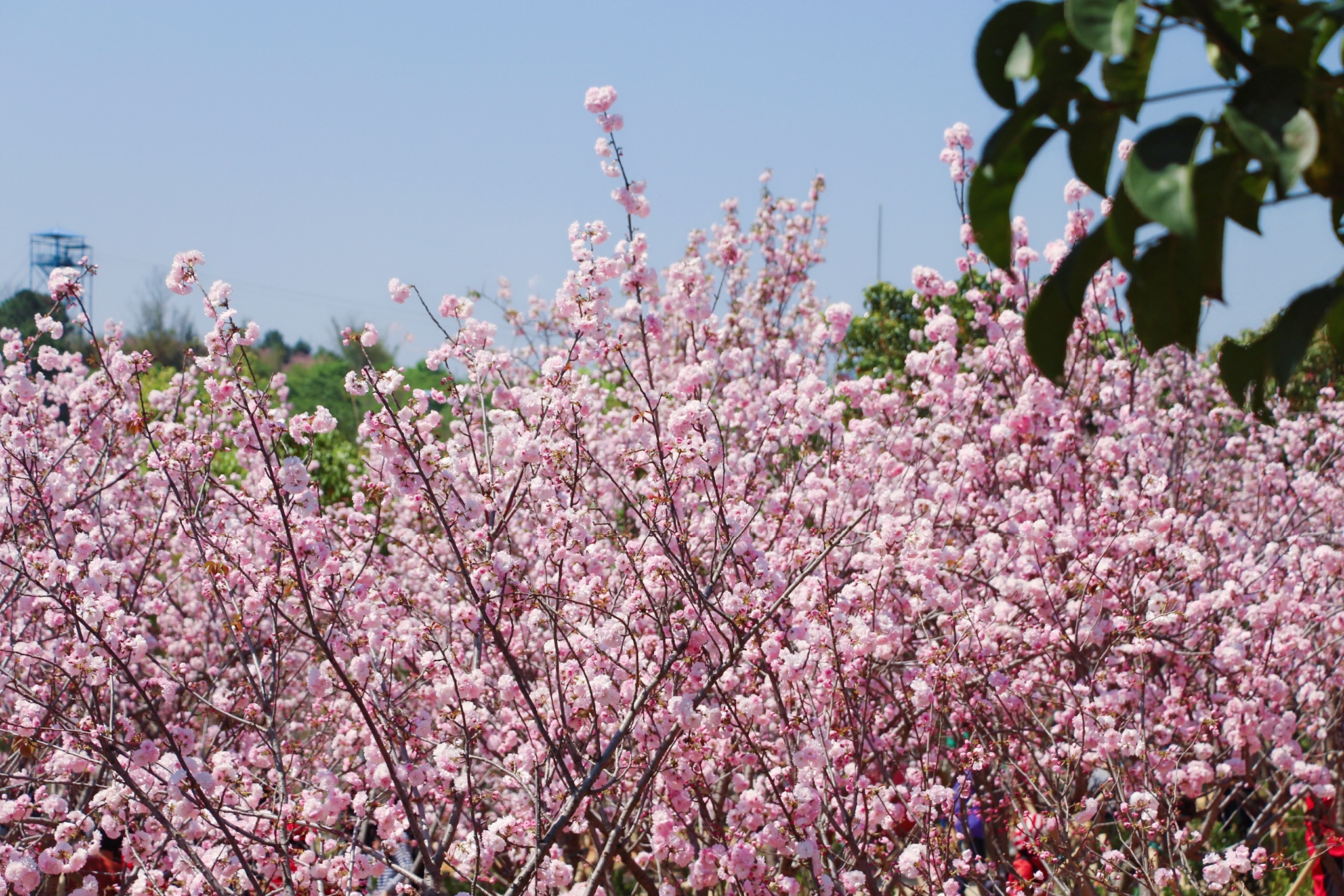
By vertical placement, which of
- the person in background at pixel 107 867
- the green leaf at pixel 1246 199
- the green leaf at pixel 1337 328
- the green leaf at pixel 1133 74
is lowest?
the green leaf at pixel 1337 328

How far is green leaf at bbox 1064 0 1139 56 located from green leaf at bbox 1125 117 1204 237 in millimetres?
79

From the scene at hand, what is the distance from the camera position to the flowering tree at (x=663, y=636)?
3.54 m

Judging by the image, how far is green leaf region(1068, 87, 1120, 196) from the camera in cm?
92

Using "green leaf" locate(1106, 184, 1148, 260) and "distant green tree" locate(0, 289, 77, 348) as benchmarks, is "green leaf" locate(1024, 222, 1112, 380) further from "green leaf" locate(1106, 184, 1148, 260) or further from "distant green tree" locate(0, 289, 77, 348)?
"distant green tree" locate(0, 289, 77, 348)

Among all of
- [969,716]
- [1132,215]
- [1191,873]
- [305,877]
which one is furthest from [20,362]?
[1191,873]

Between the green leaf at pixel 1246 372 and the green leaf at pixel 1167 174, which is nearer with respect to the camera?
the green leaf at pixel 1167 174

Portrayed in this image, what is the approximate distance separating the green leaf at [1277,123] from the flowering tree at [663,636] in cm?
273

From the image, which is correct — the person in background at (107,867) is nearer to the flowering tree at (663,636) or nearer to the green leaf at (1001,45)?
the flowering tree at (663,636)

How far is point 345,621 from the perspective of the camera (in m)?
3.88

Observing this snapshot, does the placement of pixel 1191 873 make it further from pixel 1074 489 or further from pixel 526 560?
pixel 526 560

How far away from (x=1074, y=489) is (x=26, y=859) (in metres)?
4.91

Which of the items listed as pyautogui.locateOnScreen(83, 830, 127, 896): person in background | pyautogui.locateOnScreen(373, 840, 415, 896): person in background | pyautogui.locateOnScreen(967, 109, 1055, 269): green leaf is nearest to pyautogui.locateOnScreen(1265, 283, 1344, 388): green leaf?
pyautogui.locateOnScreen(967, 109, 1055, 269): green leaf

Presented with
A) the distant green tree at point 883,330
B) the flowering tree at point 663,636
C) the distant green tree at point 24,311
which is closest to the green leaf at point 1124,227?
the flowering tree at point 663,636

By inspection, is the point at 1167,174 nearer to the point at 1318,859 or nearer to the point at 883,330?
the point at 1318,859
